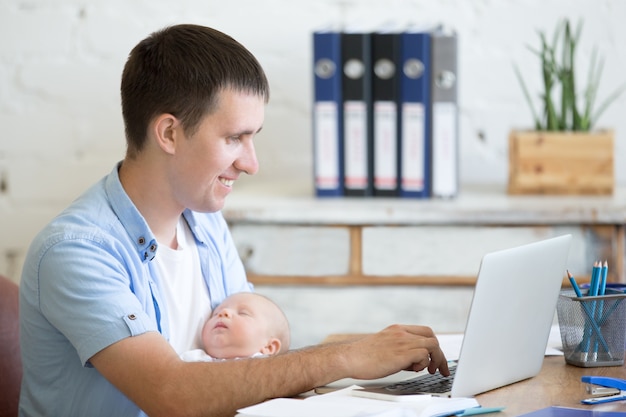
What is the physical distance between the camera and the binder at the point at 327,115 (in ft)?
7.86

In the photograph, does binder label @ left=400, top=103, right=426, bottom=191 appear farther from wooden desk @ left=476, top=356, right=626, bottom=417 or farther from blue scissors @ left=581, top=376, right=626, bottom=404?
blue scissors @ left=581, top=376, right=626, bottom=404

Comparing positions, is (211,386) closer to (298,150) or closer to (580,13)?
(298,150)

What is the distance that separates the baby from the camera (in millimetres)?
1653

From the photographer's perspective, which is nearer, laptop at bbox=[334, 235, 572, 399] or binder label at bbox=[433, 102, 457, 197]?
laptop at bbox=[334, 235, 572, 399]

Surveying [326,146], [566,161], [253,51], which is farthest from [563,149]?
[253,51]

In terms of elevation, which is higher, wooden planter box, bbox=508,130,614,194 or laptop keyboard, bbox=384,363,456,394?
wooden planter box, bbox=508,130,614,194

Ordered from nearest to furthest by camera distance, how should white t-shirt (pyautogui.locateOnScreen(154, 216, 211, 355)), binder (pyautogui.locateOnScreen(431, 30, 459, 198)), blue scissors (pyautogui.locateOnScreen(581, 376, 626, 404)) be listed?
blue scissors (pyautogui.locateOnScreen(581, 376, 626, 404)) → white t-shirt (pyautogui.locateOnScreen(154, 216, 211, 355)) → binder (pyautogui.locateOnScreen(431, 30, 459, 198))

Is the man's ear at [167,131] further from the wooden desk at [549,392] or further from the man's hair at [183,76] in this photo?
the wooden desk at [549,392]

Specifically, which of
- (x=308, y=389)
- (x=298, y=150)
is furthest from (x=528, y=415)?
(x=298, y=150)

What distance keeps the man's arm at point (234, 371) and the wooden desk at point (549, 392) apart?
0.12 meters

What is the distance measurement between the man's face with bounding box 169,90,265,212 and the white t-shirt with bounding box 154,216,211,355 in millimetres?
130

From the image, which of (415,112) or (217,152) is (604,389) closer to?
(217,152)

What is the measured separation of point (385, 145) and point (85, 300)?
116 centimetres

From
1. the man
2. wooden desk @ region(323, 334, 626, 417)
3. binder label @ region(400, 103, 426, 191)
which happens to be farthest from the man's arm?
binder label @ region(400, 103, 426, 191)
